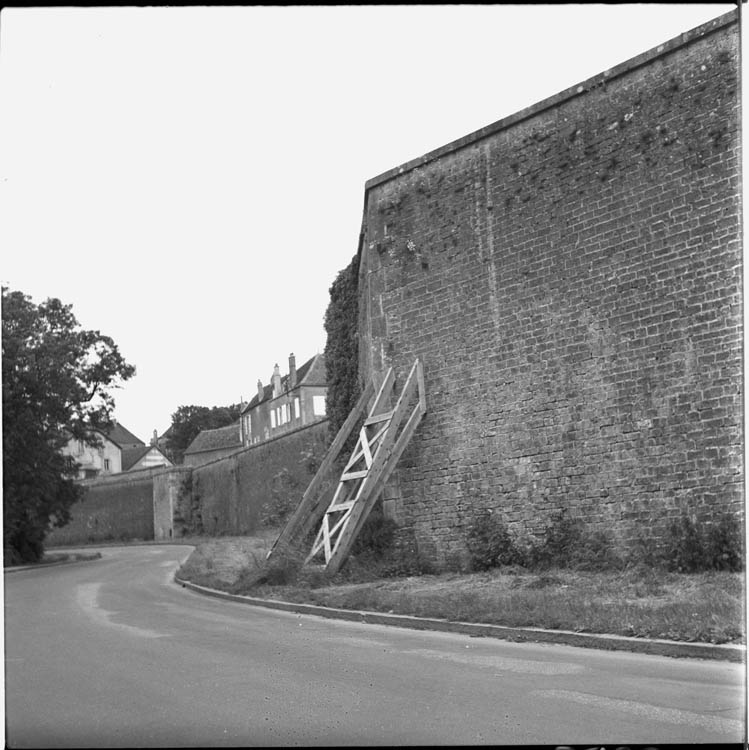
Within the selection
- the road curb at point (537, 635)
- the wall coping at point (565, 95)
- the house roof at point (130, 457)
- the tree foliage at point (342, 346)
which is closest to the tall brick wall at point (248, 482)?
the tree foliage at point (342, 346)

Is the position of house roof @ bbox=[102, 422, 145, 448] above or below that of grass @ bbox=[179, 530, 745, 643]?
above

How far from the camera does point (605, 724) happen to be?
553 cm

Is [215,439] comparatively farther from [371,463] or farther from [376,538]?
[371,463]

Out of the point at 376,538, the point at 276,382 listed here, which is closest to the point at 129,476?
the point at 276,382

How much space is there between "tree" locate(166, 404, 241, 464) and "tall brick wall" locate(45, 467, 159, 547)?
8.94 meters

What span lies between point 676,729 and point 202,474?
4911 centimetres

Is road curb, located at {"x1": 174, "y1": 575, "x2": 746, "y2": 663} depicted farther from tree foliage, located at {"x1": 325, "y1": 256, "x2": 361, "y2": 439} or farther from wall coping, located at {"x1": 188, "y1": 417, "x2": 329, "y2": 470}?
wall coping, located at {"x1": 188, "y1": 417, "x2": 329, "y2": 470}

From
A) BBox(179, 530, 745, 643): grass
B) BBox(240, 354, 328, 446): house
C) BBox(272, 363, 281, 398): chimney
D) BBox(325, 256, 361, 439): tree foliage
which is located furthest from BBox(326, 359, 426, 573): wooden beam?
BBox(272, 363, 281, 398): chimney

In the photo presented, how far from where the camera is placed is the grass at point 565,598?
881cm

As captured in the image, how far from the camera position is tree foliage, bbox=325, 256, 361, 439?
18.9 m

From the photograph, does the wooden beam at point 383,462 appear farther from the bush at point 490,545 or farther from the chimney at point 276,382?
the chimney at point 276,382

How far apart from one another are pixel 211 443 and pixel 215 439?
37 centimetres

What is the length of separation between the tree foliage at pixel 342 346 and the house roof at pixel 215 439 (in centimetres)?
4559

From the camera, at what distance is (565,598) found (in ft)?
36.6
